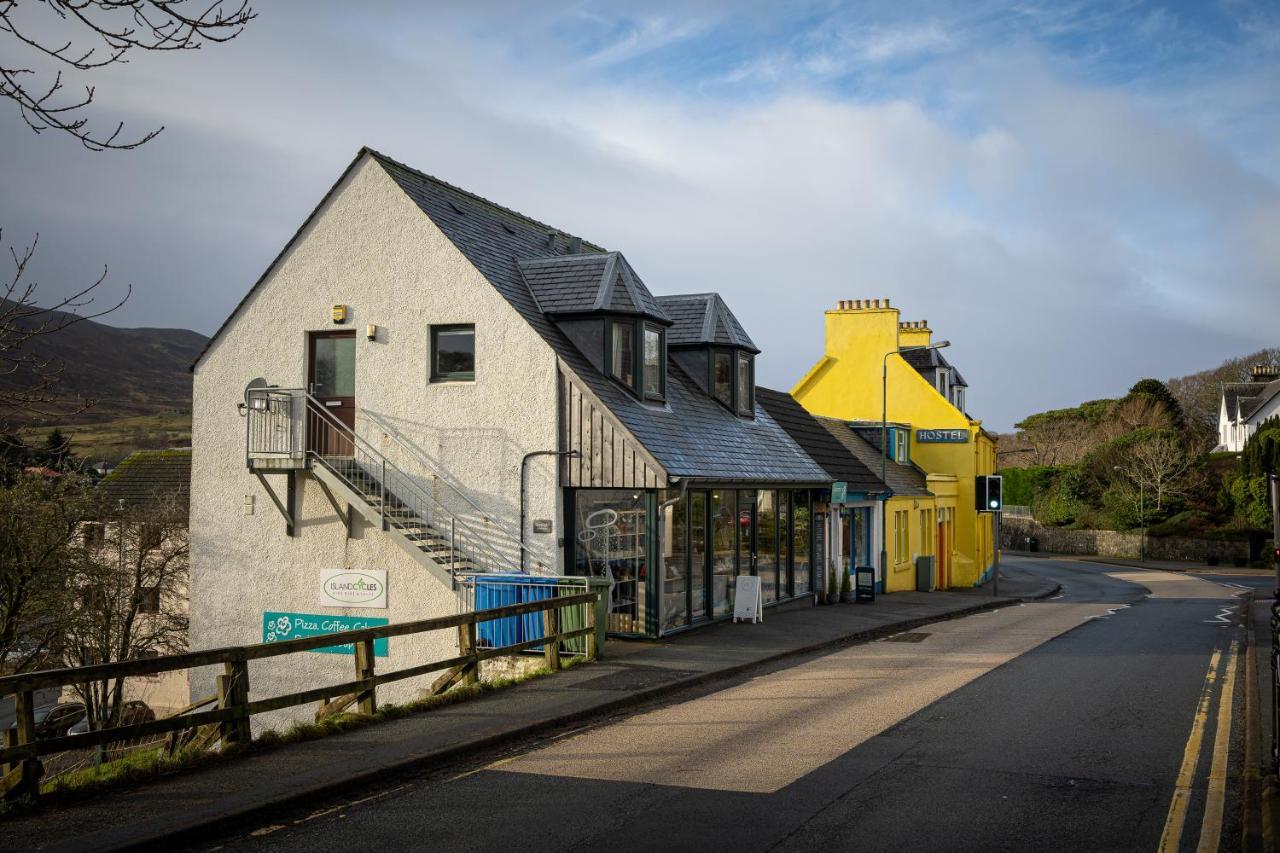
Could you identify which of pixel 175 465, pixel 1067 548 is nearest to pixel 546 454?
pixel 175 465

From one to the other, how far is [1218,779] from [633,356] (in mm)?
13005

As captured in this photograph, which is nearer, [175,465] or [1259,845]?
[1259,845]

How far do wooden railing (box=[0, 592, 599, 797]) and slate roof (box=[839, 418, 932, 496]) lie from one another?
21.9 meters

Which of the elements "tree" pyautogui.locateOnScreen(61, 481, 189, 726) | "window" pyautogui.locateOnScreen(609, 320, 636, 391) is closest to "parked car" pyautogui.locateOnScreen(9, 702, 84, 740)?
"tree" pyautogui.locateOnScreen(61, 481, 189, 726)

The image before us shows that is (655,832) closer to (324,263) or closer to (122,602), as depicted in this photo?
(324,263)

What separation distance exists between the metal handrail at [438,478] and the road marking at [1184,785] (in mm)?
10346

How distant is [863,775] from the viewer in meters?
9.15

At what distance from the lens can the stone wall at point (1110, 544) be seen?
56.2 meters

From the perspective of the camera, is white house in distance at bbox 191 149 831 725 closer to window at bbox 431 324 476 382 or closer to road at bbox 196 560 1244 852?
window at bbox 431 324 476 382

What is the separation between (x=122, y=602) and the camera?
2788cm

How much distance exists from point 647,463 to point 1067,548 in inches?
2167

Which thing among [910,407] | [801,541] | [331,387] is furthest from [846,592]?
[910,407]

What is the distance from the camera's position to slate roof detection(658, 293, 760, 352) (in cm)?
2369

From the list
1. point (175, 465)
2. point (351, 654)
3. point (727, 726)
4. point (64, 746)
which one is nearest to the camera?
point (64, 746)
